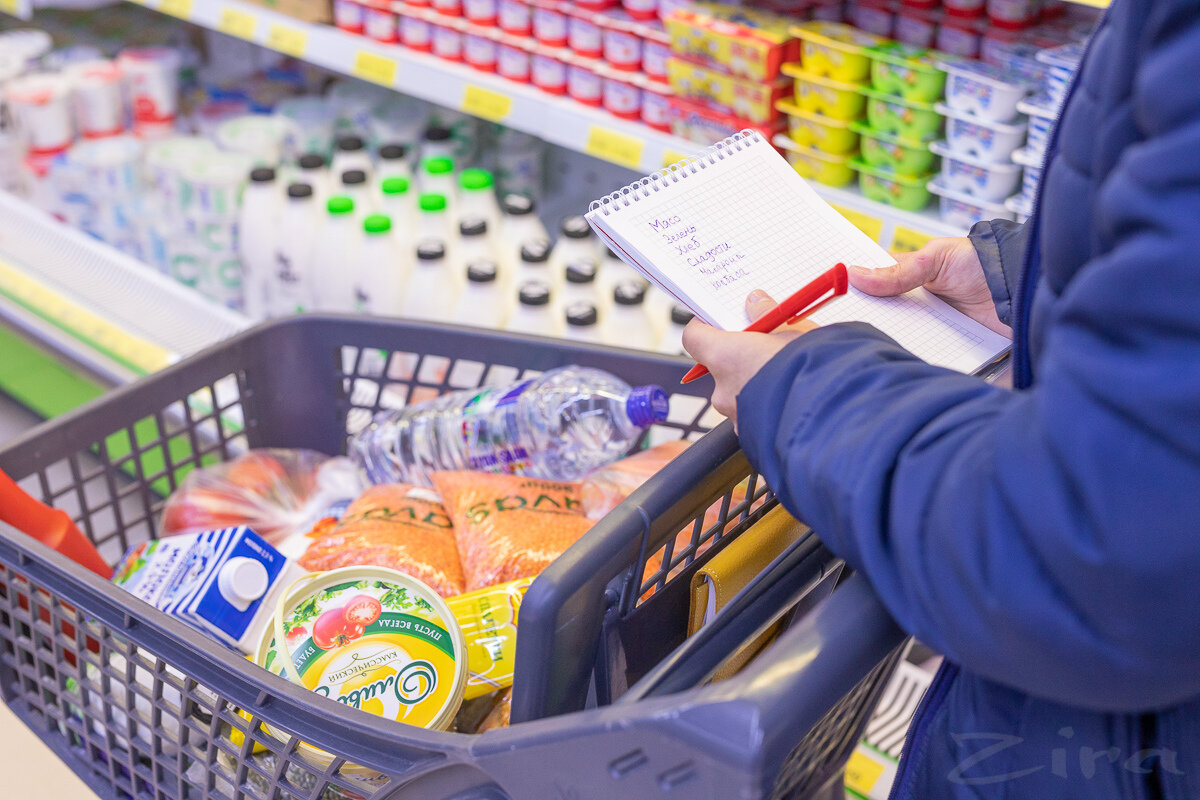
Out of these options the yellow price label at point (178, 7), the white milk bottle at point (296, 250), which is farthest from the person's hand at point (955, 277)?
the yellow price label at point (178, 7)

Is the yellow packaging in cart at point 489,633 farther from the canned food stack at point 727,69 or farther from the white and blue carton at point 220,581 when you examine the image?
the canned food stack at point 727,69

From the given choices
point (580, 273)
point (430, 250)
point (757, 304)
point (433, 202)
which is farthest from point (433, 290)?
point (757, 304)

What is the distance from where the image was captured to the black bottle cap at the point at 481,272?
Result: 5.35ft

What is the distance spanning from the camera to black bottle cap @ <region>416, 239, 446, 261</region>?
67.2 inches

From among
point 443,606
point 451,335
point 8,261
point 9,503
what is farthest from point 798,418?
point 8,261

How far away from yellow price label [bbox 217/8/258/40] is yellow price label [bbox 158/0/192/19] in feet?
0.28

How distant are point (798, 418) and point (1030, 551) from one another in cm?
15

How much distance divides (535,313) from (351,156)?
2.36ft

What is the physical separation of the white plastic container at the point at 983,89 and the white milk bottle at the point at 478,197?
32.3 inches

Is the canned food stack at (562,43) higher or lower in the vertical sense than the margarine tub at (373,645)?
higher

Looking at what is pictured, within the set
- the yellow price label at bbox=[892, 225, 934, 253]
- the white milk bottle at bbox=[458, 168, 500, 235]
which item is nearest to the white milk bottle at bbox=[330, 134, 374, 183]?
the white milk bottle at bbox=[458, 168, 500, 235]

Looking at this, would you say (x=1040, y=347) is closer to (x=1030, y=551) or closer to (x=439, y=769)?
(x=1030, y=551)

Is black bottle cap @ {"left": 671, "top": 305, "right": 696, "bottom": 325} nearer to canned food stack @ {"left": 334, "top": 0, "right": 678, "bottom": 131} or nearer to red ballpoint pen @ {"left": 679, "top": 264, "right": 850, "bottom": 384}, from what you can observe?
canned food stack @ {"left": 334, "top": 0, "right": 678, "bottom": 131}

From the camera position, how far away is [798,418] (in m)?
0.62
